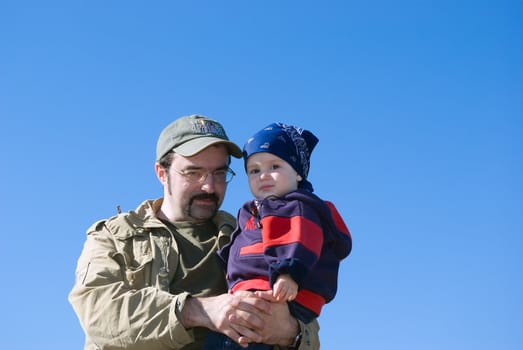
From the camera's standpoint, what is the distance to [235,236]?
6348 millimetres

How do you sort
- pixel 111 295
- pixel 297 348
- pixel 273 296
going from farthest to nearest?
1. pixel 111 295
2. pixel 297 348
3. pixel 273 296

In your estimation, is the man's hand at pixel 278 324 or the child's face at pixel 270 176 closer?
the man's hand at pixel 278 324

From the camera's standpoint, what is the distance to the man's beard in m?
7.27

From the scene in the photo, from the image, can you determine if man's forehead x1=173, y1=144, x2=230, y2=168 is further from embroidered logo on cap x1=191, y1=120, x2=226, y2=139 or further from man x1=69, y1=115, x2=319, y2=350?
embroidered logo on cap x1=191, y1=120, x2=226, y2=139

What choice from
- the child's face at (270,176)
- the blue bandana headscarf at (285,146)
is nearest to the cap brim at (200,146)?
the blue bandana headscarf at (285,146)

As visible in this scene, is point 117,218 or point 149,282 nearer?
point 149,282

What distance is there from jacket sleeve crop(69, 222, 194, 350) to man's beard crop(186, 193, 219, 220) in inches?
34.7

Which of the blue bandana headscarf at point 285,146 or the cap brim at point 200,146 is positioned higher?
the cap brim at point 200,146

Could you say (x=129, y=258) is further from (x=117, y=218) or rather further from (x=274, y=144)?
(x=274, y=144)

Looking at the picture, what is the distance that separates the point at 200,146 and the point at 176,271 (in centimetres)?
125

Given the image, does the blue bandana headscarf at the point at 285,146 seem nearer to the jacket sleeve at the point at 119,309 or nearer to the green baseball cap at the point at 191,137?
the green baseball cap at the point at 191,137

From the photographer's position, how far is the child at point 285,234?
5484 millimetres

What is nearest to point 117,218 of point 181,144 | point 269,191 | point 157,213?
point 157,213

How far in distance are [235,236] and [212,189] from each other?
3.45 feet
